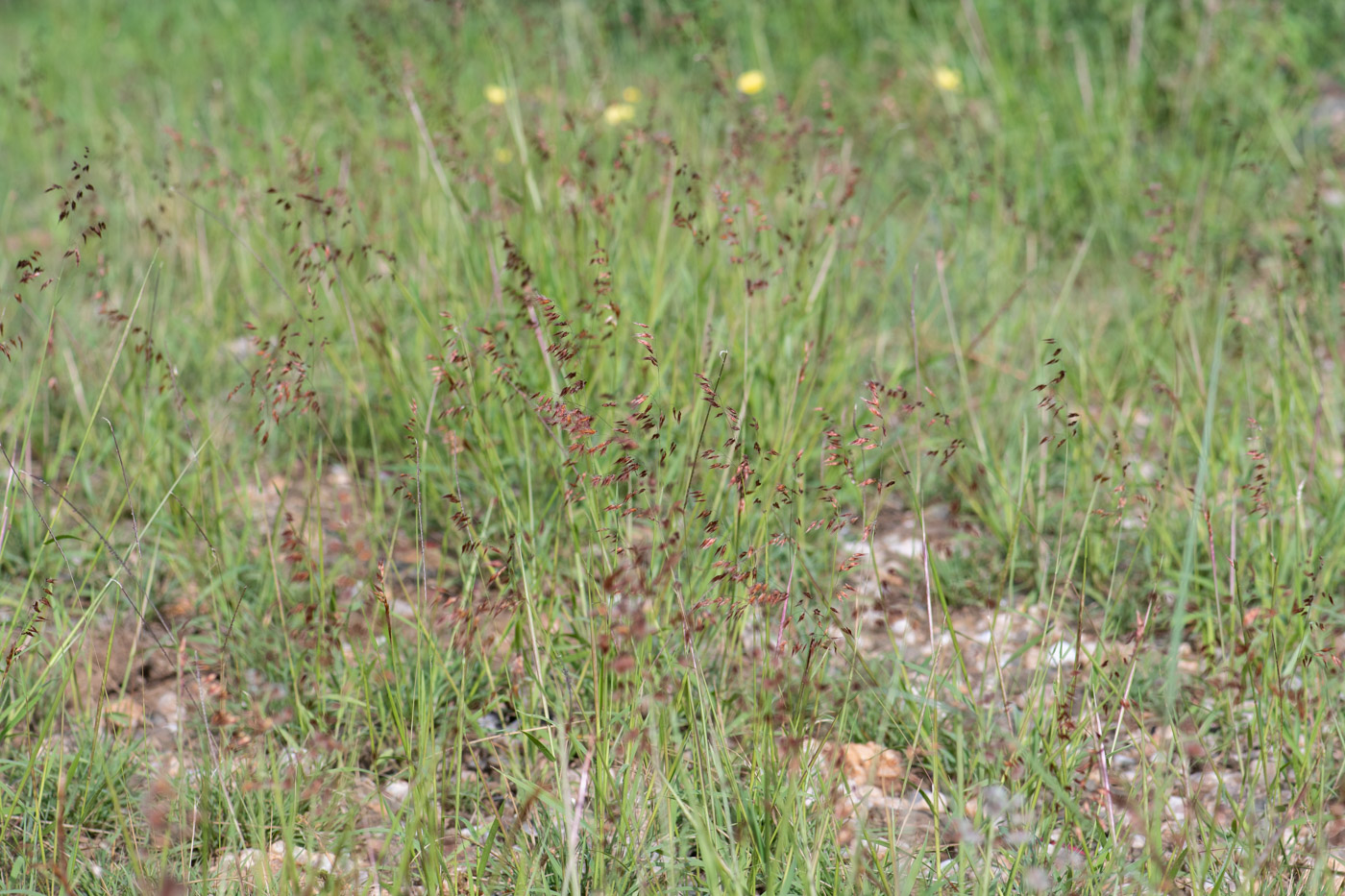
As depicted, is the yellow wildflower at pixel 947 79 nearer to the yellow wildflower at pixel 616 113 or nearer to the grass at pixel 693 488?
the grass at pixel 693 488

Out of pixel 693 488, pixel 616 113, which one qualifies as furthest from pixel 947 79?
pixel 693 488

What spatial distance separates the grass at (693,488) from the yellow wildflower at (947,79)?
0.20 ft

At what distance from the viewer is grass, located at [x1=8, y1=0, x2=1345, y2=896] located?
1627 mm

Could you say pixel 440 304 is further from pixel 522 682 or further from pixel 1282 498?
pixel 1282 498

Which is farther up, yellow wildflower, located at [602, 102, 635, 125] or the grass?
yellow wildflower, located at [602, 102, 635, 125]

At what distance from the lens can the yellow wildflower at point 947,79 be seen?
14.2 ft

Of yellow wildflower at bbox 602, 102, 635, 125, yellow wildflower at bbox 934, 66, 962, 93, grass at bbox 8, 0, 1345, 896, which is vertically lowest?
grass at bbox 8, 0, 1345, 896

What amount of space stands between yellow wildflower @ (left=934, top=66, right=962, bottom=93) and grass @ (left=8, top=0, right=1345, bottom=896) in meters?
0.06

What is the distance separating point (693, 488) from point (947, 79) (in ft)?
8.60

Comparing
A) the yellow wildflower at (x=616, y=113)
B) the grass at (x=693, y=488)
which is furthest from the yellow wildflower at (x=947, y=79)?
the yellow wildflower at (x=616, y=113)

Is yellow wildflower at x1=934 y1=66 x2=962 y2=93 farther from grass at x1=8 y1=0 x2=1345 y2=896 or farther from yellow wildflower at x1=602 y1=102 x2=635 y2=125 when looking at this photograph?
yellow wildflower at x1=602 y1=102 x2=635 y2=125

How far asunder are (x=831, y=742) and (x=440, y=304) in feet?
4.95

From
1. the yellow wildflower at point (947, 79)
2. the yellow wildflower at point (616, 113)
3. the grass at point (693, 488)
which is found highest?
the yellow wildflower at point (616, 113)

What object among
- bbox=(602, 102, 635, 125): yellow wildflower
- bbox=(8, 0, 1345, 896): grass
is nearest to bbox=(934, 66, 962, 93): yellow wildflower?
bbox=(8, 0, 1345, 896): grass
